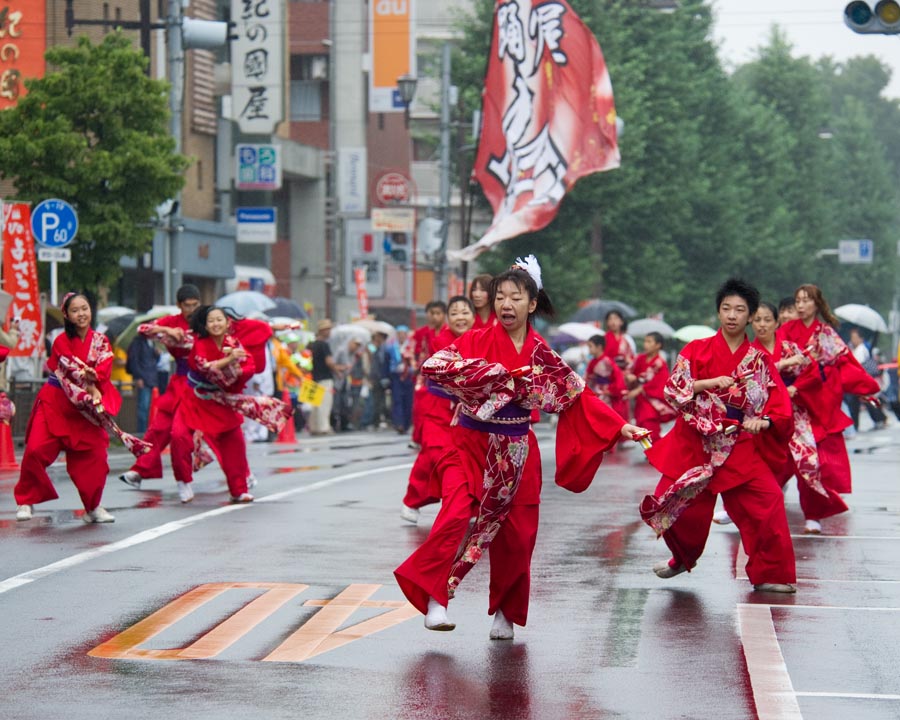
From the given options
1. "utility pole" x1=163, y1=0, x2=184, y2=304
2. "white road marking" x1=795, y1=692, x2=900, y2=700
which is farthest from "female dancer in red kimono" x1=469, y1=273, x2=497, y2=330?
"utility pole" x1=163, y1=0, x2=184, y2=304

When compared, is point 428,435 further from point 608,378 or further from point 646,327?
point 646,327

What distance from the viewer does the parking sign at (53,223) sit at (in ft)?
76.6

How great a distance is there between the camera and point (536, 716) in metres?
6.81

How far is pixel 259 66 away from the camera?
131ft

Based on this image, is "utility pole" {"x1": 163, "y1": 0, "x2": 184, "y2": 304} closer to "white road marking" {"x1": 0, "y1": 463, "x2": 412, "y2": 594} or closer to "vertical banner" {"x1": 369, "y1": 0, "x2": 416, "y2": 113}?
"white road marking" {"x1": 0, "y1": 463, "x2": 412, "y2": 594}

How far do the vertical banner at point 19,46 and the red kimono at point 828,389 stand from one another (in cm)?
1830

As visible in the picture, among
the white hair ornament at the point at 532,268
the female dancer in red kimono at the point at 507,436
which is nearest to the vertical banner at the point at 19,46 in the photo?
the white hair ornament at the point at 532,268

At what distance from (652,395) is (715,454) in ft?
45.0

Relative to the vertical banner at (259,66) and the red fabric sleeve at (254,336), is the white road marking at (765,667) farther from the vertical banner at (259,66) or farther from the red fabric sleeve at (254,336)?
the vertical banner at (259,66)

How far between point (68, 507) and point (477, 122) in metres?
28.3

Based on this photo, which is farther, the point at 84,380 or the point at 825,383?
the point at 825,383

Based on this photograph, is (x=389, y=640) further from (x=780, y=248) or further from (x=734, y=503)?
(x=780, y=248)

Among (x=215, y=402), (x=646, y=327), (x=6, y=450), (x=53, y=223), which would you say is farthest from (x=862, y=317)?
(x=215, y=402)

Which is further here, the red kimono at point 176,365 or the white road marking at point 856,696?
the red kimono at point 176,365
